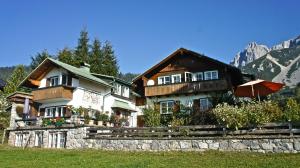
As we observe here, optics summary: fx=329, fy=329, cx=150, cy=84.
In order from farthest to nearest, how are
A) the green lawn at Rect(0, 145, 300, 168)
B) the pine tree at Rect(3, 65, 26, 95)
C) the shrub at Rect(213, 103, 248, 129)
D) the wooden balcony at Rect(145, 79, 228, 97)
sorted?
the pine tree at Rect(3, 65, 26, 95), the wooden balcony at Rect(145, 79, 228, 97), the shrub at Rect(213, 103, 248, 129), the green lawn at Rect(0, 145, 300, 168)

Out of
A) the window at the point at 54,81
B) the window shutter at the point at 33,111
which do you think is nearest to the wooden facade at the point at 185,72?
the window at the point at 54,81

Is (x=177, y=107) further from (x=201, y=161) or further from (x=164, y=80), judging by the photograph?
(x=201, y=161)

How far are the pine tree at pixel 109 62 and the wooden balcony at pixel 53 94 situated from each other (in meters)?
21.4

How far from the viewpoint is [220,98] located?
30844mm

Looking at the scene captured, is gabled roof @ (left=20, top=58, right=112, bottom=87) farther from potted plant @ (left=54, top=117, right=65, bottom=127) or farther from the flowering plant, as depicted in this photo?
potted plant @ (left=54, top=117, right=65, bottom=127)

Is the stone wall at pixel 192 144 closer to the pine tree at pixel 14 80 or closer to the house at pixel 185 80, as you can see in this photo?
the house at pixel 185 80

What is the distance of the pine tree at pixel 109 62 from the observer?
56.9m

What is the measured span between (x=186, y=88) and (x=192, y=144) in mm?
15206

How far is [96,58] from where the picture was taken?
5772 centimetres

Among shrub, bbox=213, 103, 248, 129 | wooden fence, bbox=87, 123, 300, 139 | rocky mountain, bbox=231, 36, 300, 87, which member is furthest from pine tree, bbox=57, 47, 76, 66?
rocky mountain, bbox=231, 36, 300, 87

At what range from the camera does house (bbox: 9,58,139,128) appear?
1326 inches

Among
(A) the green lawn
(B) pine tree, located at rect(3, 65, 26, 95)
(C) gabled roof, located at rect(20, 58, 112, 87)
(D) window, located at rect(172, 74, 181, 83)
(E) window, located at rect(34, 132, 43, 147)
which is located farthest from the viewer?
(B) pine tree, located at rect(3, 65, 26, 95)

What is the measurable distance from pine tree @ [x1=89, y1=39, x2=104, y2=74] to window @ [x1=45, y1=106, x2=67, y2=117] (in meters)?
19.5

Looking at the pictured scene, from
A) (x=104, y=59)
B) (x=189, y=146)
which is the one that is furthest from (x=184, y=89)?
(x=104, y=59)
